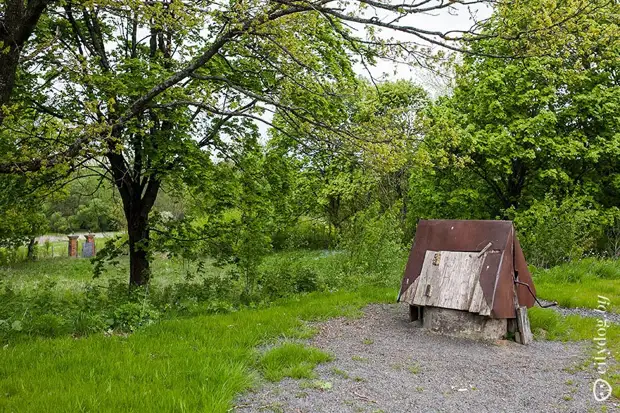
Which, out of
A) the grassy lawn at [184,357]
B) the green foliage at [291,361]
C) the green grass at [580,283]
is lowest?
the green foliage at [291,361]

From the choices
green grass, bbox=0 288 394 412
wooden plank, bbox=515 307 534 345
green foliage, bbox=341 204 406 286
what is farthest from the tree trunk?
A: wooden plank, bbox=515 307 534 345

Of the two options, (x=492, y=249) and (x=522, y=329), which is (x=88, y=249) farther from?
(x=522, y=329)

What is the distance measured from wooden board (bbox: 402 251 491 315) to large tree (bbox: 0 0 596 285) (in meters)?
2.74

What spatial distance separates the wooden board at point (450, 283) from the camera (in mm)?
6562

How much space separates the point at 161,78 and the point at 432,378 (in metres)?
6.86

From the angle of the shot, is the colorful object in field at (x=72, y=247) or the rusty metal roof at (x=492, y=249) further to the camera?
the colorful object in field at (x=72, y=247)

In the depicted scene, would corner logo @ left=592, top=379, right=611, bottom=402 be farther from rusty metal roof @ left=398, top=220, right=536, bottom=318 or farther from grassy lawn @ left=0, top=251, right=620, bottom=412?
rusty metal roof @ left=398, top=220, right=536, bottom=318

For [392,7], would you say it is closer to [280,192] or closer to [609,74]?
[280,192]

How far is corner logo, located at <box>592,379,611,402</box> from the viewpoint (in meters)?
4.69

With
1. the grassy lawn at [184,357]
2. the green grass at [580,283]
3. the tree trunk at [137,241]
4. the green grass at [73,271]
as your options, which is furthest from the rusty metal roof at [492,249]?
the green grass at [73,271]

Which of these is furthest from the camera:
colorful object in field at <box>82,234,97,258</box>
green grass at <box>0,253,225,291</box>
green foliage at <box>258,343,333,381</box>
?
colorful object in field at <box>82,234,97,258</box>

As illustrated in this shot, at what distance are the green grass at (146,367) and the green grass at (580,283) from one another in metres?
5.42

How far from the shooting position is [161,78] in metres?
8.67

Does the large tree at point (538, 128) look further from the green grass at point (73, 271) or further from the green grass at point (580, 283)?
the green grass at point (73, 271)
